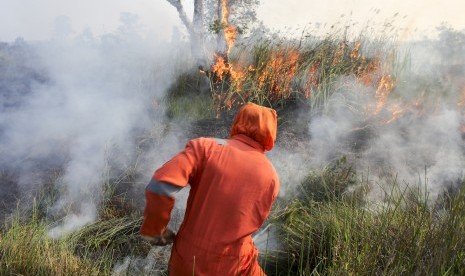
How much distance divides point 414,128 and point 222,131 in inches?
116

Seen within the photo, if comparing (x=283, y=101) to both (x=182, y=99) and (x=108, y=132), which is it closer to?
(x=182, y=99)

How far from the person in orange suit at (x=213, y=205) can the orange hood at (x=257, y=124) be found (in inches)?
3.9

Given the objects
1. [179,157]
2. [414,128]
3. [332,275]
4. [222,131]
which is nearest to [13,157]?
[222,131]

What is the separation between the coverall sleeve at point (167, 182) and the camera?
2.15 metres

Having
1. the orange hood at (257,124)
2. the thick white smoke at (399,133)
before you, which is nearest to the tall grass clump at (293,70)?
the thick white smoke at (399,133)

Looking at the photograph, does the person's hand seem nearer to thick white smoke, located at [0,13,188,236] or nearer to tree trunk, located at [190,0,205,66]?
Answer: thick white smoke, located at [0,13,188,236]

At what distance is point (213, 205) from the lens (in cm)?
226

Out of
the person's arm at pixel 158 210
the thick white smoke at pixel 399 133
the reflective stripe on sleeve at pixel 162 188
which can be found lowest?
the thick white smoke at pixel 399 133

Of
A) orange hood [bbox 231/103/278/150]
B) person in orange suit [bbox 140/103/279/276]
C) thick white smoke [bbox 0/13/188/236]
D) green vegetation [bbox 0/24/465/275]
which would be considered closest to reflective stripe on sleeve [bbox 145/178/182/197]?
person in orange suit [bbox 140/103/279/276]

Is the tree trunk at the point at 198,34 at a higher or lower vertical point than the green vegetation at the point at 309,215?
higher

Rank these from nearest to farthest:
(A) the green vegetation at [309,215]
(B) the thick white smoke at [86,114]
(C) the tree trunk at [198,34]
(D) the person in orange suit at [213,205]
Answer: (A) the green vegetation at [309,215]
(D) the person in orange suit at [213,205]
(B) the thick white smoke at [86,114]
(C) the tree trunk at [198,34]

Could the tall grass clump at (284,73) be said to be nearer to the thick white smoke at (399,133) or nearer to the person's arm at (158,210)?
the thick white smoke at (399,133)

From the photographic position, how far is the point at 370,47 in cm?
751

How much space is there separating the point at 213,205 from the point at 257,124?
0.55m
